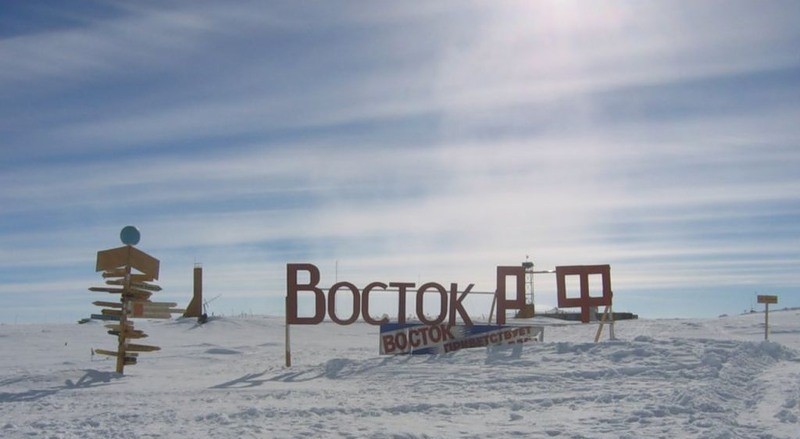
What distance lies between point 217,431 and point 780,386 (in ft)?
29.6

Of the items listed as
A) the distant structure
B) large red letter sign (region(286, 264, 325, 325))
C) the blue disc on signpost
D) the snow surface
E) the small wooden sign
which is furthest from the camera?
the distant structure

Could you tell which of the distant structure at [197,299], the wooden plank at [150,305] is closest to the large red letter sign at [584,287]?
the wooden plank at [150,305]

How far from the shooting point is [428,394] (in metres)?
12.7

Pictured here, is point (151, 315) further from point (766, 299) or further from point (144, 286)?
point (766, 299)

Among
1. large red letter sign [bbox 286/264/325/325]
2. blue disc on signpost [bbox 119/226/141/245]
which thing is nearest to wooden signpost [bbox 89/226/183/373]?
blue disc on signpost [bbox 119/226/141/245]

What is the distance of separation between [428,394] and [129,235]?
800cm

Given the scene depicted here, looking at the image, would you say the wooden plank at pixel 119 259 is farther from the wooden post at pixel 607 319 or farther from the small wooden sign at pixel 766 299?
the small wooden sign at pixel 766 299

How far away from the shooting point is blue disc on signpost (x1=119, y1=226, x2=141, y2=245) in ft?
54.3

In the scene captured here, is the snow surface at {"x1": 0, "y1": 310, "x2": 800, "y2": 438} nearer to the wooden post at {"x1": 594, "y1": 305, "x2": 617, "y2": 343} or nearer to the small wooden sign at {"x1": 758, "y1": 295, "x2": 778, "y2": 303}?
the wooden post at {"x1": 594, "y1": 305, "x2": 617, "y2": 343}

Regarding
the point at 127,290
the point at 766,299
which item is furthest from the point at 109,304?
the point at 766,299

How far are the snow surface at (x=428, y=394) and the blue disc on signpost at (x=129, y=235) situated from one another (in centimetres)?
287

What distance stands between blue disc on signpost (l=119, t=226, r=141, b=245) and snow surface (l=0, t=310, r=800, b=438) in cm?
287

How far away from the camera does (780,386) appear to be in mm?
12391

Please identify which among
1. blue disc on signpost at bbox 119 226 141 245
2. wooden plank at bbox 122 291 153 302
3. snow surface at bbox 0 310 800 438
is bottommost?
snow surface at bbox 0 310 800 438
